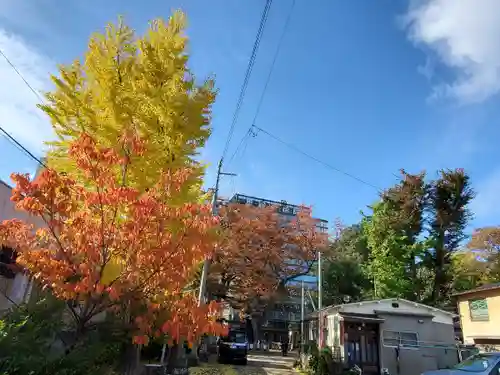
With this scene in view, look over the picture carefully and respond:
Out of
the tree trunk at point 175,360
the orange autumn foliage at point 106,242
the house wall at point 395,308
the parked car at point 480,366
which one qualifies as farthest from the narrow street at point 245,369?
the orange autumn foliage at point 106,242

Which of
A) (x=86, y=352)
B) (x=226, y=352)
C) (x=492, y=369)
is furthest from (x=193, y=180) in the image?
(x=226, y=352)

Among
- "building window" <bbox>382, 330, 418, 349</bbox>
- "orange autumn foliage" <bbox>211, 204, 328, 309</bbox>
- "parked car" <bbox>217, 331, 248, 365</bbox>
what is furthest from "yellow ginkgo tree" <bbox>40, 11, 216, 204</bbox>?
"orange autumn foliage" <bbox>211, 204, 328, 309</bbox>

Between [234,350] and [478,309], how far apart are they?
44.7 ft

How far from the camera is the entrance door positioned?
54.0ft

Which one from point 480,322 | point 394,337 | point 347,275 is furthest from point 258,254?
point 480,322

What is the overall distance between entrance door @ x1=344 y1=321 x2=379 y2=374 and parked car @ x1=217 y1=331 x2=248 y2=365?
759 cm

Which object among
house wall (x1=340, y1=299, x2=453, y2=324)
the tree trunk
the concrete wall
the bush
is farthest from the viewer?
house wall (x1=340, y1=299, x2=453, y2=324)

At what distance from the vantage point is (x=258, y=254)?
30438 mm

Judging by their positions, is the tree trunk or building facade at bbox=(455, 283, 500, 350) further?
building facade at bbox=(455, 283, 500, 350)

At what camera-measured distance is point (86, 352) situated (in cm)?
553

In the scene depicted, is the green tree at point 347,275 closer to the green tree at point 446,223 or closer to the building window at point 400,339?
the green tree at point 446,223

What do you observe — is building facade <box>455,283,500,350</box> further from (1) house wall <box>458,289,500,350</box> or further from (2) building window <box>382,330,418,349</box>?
(2) building window <box>382,330,418,349</box>

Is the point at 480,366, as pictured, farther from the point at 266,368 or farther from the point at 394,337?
the point at 266,368

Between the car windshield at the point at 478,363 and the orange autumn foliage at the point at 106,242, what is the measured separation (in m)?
7.21
